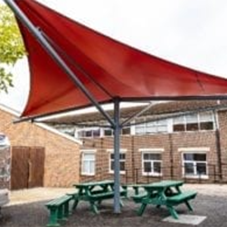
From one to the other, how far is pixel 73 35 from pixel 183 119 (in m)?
18.6

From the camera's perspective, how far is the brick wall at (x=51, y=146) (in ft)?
61.2

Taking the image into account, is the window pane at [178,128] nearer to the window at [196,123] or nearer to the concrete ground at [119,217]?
the window at [196,123]

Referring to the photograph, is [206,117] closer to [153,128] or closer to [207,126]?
[207,126]

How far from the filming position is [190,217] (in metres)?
7.75

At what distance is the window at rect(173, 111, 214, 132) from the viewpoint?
73.0ft

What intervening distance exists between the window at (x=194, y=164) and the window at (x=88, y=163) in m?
7.87

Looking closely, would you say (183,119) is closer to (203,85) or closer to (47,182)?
(47,182)

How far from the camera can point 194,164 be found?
22.2m

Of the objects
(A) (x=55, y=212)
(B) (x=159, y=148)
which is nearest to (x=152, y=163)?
(B) (x=159, y=148)

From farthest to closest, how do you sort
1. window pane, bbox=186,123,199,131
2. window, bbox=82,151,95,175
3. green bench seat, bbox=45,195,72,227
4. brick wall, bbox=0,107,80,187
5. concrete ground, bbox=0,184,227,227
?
window, bbox=82,151,95,175 → window pane, bbox=186,123,199,131 → brick wall, bbox=0,107,80,187 → concrete ground, bbox=0,184,227,227 → green bench seat, bbox=45,195,72,227

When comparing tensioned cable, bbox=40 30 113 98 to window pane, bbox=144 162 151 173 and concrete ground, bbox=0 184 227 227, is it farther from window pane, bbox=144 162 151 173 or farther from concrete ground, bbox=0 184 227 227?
window pane, bbox=144 162 151 173

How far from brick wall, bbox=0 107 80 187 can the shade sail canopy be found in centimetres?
1080

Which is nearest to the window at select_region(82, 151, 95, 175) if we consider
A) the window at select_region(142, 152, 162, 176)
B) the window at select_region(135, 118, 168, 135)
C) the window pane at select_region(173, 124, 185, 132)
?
the window at select_region(135, 118, 168, 135)

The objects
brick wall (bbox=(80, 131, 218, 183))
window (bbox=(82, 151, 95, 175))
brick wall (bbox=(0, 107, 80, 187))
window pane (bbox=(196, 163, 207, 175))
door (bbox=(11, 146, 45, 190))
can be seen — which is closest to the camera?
door (bbox=(11, 146, 45, 190))
